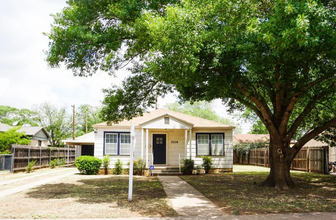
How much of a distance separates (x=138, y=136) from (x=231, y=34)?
11583mm

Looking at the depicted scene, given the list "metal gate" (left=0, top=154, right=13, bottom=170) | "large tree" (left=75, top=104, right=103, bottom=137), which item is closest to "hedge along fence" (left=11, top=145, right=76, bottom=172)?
"metal gate" (left=0, top=154, right=13, bottom=170)

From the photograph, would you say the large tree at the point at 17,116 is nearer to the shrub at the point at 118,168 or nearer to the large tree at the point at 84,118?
the large tree at the point at 84,118

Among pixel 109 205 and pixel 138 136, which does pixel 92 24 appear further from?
pixel 138 136

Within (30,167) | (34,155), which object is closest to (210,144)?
(30,167)

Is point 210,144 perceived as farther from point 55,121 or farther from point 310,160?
point 55,121

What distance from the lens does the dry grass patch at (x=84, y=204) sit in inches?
277

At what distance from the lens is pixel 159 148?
19422 millimetres

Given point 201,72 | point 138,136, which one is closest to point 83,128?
point 138,136

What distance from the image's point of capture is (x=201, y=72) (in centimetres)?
980

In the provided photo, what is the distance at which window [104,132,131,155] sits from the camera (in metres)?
18.7

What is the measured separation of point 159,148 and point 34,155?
8705mm

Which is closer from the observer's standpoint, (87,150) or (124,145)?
(124,145)

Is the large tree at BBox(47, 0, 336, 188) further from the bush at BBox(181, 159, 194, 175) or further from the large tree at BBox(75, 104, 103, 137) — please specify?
the large tree at BBox(75, 104, 103, 137)

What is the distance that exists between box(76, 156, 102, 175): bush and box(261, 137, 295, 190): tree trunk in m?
10.1
